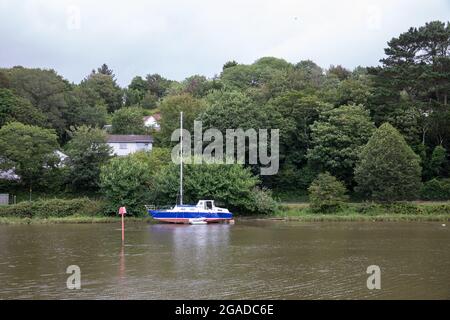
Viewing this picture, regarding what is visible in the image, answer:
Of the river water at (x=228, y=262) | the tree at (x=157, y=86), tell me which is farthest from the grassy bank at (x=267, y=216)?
the tree at (x=157, y=86)

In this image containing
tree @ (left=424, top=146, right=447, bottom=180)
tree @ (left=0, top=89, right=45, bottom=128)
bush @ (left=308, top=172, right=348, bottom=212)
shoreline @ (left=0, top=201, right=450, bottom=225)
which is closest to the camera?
shoreline @ (left=0, top=201, right=450, bottom=225)

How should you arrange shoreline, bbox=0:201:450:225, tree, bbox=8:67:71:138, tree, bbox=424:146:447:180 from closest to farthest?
shoreline, bbox=0:201:450:225 → tree, bbox=424:146:447:180 → tree, bbox=8:67:71:138

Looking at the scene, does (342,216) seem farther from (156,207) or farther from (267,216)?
(156,207)

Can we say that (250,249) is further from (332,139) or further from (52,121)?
(52,121)

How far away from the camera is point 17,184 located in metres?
55.5

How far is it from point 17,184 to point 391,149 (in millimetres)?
37679

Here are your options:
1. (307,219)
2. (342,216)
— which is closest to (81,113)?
(307,219)

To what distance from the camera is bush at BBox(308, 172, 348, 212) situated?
4809cm

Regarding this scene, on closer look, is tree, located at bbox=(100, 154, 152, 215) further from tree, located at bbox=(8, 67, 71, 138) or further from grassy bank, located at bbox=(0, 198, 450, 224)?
tree, located at bbox=(8, 67, 71, 138)

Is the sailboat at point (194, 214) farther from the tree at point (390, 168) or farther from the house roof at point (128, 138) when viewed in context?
the house roof at point (128, 138)

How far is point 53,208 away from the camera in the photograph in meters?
48.3

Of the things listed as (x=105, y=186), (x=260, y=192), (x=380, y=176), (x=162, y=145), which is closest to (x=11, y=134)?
(x=105, y=186)
